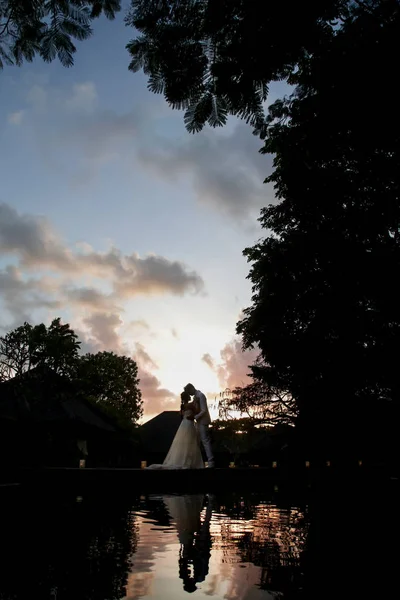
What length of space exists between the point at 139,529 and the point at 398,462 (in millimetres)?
32758

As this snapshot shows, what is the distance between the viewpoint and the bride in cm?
1363

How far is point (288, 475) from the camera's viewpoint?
50.6ft

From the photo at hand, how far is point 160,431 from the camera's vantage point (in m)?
53.7

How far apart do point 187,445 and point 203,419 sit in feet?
2.81

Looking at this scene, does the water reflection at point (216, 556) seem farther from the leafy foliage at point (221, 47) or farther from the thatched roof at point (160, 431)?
the thatched roof at point (160, 431)

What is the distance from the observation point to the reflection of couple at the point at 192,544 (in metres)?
2.58

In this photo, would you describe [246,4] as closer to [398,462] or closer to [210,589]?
[210,589]

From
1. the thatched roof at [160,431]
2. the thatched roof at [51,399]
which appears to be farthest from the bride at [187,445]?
the thatched roof at [160,431]

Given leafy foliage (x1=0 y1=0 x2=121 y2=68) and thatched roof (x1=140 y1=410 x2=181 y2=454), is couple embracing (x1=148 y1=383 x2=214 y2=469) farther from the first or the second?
thatched roof (x1=140 y1=410 x2=181 y2=454)

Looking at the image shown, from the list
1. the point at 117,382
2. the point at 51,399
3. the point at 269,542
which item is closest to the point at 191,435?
the point at 269,542

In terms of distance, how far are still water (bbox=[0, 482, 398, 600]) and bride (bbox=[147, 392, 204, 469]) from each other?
8.08 m

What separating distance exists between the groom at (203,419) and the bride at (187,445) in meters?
0.18

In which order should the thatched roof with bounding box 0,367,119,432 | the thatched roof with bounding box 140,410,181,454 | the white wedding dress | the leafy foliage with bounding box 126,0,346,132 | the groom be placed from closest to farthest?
1. the leafy foliage with bounding box 126,0,346,132
2. the white wedding dress
3. the groom
4. the thatched roof with bounding box 0,367,119,432
5. the thatched roof with bounding box 140,410,181,454

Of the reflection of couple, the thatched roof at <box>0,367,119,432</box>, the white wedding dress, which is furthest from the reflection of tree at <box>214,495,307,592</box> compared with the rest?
the thatched roof at <box>0,367,119,432</box>
